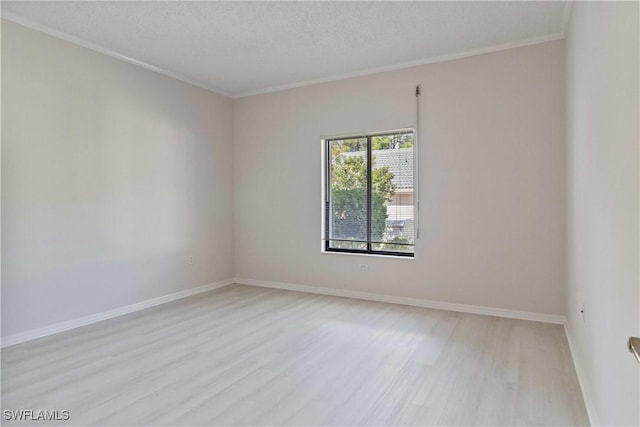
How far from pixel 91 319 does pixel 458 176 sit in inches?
166

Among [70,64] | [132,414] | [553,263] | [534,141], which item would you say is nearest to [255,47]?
[70,64]

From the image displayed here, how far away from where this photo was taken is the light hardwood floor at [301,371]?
7.11ft

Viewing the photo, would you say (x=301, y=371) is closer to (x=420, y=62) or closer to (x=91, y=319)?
(x=91, y=319)

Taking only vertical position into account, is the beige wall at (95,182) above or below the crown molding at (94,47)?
below

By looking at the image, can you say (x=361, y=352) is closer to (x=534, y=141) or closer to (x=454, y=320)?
(x=454, y=320)

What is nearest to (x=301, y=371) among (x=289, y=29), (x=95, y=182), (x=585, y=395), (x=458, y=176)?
(x=585, y=395)

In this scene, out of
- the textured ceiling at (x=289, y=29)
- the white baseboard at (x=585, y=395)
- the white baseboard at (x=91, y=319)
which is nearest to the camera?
the white baseboard at (x=585, y=395)

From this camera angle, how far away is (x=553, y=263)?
3.75m

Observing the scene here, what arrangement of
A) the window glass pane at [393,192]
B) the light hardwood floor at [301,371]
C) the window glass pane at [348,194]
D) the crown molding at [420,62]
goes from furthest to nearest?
the window glass pane at [348,194], the window glass pane at [393,192], the crown molding at [420,62], the light hardwood floor at [301,371]

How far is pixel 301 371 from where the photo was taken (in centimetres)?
271

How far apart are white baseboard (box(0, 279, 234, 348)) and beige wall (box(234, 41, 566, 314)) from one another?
3.99 feet

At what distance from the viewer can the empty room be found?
2174mm

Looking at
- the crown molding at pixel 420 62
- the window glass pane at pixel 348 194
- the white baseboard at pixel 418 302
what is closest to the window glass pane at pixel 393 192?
the window glass pane at pixel 348 194

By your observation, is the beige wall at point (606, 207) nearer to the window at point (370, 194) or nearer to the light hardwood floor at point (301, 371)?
the light hardwood floor at point (301, 371)
